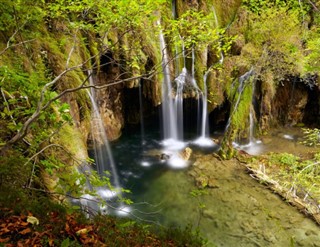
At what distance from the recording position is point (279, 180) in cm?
930

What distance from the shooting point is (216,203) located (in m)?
8.65

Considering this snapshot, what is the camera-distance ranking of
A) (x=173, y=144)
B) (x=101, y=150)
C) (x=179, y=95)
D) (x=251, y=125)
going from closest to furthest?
1. (x=101, y=150)
2. (x=179, y=95)
3. (x=173, y=144)
4. (x=251, y=125)

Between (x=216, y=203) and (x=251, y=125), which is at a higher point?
(x=251, y=125)

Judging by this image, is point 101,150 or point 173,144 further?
point 173,144

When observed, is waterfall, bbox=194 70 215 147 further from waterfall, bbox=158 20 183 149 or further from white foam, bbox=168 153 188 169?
white foam, bbox=168 153 188 169

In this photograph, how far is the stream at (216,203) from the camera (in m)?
7.41

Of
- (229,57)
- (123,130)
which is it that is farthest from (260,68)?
(123,130)

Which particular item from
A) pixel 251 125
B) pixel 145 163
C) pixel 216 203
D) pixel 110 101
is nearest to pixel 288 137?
pixel 251 125

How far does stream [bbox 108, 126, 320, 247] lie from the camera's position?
24.3 ft

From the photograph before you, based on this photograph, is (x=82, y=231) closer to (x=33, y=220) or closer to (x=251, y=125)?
(x=33, y=220)

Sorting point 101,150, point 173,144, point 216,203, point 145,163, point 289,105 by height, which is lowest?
point 216,203

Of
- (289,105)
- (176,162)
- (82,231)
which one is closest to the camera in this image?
(82,231)

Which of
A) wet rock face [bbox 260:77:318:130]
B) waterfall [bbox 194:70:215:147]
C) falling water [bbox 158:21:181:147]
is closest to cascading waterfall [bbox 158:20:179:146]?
falling water [bbox 158:21:181:147]

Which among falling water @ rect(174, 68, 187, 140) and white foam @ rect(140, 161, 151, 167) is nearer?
white foam @ rect(140, 161, 151, 167)
